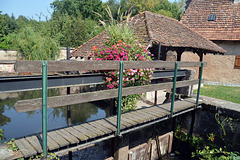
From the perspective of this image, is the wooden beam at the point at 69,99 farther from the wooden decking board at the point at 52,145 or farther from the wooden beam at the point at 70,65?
the wooden decking board at the point at 52,145

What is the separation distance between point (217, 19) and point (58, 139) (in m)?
13.5

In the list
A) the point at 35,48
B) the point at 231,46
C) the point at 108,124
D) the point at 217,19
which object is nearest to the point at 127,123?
the point at 108,124

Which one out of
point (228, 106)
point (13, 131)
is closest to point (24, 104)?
point (228, 106)

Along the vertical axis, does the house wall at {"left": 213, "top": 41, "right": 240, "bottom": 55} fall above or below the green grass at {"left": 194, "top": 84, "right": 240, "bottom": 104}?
above

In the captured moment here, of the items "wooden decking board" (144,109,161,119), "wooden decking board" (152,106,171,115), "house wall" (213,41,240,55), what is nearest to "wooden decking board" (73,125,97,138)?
"wooden decking board" (144,109,161,119)

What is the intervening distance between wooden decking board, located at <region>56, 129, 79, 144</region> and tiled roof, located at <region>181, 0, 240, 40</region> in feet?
38.4

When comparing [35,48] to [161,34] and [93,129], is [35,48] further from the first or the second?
[93,129]

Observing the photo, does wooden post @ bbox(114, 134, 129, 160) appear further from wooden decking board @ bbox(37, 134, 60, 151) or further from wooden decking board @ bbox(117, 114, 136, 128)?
wooden decking board @ bbox(37, 134, 60, 151)

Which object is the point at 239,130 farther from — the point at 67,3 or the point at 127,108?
the point at 67,3

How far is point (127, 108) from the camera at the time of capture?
4418mm

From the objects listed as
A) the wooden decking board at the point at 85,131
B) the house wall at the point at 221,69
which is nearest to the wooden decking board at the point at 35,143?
the wooden decking board at the point at 85,131

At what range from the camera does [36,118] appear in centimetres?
750

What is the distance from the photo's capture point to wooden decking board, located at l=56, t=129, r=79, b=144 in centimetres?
243

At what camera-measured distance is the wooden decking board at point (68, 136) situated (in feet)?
7.96
